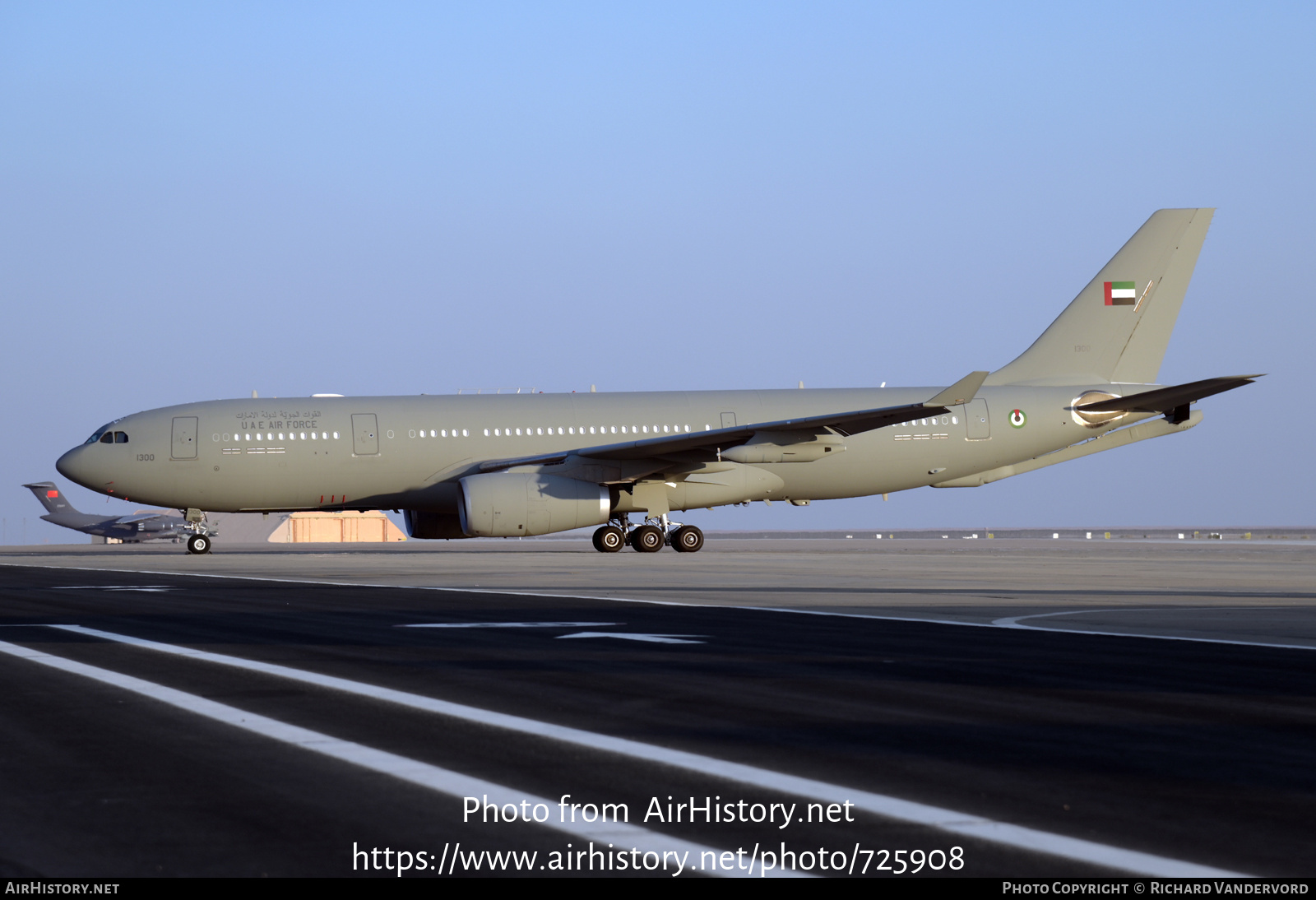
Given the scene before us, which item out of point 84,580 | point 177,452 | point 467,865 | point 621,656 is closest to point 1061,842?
point 467,865

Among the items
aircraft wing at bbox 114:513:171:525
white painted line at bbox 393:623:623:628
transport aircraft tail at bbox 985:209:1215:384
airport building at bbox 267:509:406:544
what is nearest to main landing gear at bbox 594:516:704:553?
transport aircraft tail at bbox 985:209:1215:384

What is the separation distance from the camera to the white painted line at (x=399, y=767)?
439 cm

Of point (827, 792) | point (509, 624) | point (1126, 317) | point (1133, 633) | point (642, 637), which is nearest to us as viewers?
point (827, 792)

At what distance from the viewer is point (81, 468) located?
33375 millimetres

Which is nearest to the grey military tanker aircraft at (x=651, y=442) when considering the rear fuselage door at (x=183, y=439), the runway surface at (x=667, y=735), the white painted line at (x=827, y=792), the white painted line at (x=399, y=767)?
the rear fuselage door at (x=183, y=439)

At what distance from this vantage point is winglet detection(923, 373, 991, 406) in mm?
29531

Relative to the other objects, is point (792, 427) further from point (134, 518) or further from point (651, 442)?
point (134, 518)

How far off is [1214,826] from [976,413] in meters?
31.6

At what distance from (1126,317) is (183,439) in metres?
24.3

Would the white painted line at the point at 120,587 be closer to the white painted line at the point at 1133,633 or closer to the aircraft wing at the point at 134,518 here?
the white painted line at the point at 1133,633

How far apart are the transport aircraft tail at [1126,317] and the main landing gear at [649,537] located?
9626mm

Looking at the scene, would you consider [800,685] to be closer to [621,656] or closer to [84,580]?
[621,656]

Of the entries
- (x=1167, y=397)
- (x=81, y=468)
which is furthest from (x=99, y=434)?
(x=1167, y=397)

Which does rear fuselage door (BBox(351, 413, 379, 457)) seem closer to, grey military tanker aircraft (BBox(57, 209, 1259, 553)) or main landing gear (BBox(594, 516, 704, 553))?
grey military tanker aircraft (BBox(57, 209, 1259, 553))
